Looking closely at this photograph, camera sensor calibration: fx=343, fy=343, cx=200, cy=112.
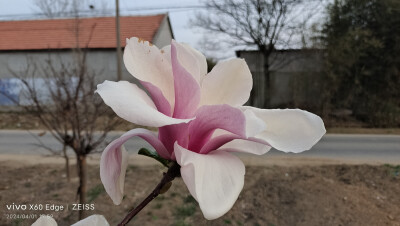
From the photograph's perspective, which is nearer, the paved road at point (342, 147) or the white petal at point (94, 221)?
the white petal at point (94, 221)

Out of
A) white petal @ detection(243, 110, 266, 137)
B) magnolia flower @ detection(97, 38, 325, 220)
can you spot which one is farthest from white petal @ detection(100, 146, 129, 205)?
white petal @ detection(243, 110, 266, 137)

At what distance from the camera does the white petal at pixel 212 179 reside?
215mm

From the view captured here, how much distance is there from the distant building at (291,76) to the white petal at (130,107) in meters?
6.96

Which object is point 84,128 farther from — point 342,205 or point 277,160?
point 277,160

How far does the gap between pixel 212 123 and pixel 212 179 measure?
5 cm

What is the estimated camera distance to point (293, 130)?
0.86 feet

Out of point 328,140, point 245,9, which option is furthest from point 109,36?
point 328,140

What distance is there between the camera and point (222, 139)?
11.0 inches

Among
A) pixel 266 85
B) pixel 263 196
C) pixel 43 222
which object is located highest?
pixel 43 222

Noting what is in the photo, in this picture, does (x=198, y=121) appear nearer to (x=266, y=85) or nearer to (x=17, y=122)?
(x=266, y=85)

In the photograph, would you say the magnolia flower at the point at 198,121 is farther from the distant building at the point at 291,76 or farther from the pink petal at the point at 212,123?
the distant building at the point at 291,76

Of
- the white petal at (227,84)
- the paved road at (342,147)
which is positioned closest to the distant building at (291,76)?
the paved road at (342,147)

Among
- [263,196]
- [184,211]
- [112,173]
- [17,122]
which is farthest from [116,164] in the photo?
[17,122]

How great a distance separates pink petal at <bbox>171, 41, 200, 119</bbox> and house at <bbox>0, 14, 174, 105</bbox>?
8504mm
